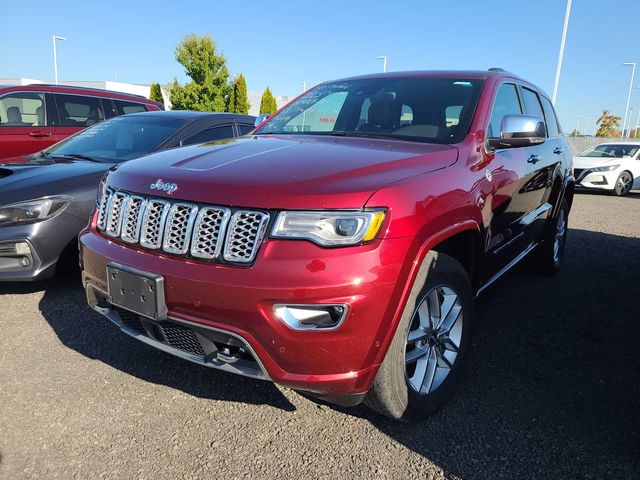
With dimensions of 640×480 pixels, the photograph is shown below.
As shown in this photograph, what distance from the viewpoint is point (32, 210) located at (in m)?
3.71

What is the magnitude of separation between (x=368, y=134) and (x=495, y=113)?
2.75 feet

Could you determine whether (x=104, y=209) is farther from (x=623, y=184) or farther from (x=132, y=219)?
(x=623, y=184)

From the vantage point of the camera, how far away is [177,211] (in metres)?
2.22

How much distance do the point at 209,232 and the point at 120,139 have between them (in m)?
3.34

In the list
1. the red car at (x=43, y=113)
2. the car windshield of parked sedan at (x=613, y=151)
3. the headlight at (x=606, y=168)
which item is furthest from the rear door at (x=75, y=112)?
the car windshield of parked sedan at (x=613, y=151)

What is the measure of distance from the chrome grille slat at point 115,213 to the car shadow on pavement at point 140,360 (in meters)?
0.91

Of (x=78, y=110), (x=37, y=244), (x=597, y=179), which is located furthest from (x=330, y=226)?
(x=597, y=179)

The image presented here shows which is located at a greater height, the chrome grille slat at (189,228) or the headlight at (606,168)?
the chrome grille slat at (189,228)

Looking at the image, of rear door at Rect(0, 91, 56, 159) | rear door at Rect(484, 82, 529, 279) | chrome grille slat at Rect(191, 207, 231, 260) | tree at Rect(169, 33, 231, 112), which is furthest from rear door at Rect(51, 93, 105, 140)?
tree at Rect(169, 33, 231, 112)

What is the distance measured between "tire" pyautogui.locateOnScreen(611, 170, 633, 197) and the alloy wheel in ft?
44.9

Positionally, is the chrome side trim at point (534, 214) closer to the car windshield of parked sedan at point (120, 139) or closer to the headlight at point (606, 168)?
the car windshield of parked sedan at point (120, 139)

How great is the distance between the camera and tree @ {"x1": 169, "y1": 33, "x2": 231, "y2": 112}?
93.3 feet

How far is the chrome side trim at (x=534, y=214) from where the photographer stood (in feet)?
12.1

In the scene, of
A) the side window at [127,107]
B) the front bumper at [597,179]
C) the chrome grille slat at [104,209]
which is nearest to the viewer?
the chrome grille slat at [104,209]
